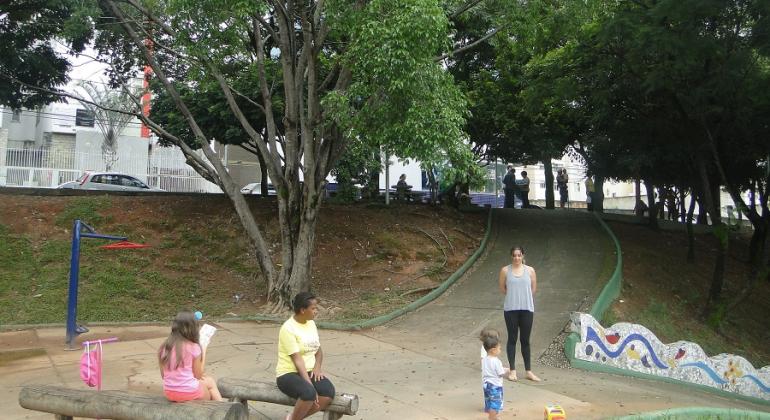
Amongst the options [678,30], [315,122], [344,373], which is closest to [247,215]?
[315,122]

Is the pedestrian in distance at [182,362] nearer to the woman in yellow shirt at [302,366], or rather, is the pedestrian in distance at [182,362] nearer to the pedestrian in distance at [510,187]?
the woman in yellow shirt at [302,366]

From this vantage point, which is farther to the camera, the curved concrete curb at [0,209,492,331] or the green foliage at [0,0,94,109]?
the green foliage at [0,0,94,109]

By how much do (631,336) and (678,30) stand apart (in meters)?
6.52

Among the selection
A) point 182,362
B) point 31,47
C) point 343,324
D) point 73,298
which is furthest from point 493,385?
point 31,47

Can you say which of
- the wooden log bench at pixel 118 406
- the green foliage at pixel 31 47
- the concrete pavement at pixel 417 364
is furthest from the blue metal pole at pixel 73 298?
the green foliage at pixel 31 47

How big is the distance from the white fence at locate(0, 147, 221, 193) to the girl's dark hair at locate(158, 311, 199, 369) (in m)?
26.9

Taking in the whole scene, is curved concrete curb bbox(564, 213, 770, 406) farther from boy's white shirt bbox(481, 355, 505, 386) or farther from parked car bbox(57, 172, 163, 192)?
parked car bbox(57, 172, 163, 192)

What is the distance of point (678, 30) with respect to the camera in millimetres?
12055

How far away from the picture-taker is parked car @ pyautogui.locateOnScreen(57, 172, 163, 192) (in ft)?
78.5

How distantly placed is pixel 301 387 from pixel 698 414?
4.36m

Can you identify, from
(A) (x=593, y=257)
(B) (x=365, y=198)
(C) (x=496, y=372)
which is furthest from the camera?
(B) (x=365, y=198)

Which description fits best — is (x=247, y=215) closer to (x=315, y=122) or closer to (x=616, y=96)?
(x=315, y=122)

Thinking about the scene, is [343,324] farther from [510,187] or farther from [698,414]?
[510,187]

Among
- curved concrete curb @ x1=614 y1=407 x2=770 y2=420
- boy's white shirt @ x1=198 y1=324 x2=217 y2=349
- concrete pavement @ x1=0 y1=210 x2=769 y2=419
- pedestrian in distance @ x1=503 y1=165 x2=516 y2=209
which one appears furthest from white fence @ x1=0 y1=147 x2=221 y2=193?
curved concrete curb @ x1=614 y1=407 x2=770 y2=420
